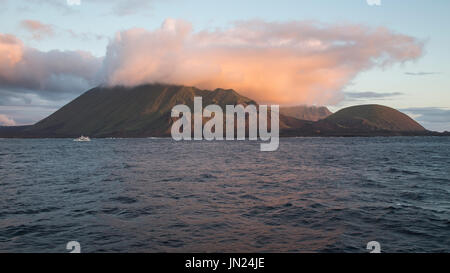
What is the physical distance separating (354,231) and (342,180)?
66.0 feet

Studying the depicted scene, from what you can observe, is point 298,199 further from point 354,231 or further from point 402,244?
point 402,244

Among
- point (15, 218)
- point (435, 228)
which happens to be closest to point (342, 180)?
point (435, 228)

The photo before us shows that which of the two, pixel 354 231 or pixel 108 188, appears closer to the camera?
pixel 354 231

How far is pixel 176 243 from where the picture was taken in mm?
14219

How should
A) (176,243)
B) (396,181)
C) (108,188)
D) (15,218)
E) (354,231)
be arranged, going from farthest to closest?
1. (396,181)
2. (108,188)
3. (15,218)
4. (354,231)
5. (176,243)
